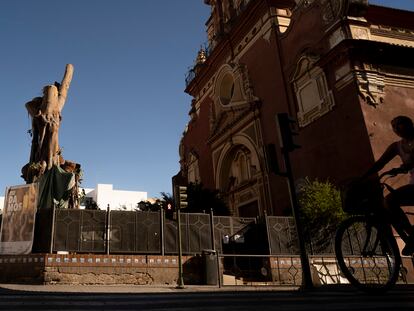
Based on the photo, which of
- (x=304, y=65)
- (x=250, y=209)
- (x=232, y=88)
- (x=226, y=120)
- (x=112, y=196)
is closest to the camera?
(x=304, y=65)

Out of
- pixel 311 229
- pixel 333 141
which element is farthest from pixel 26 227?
pixel 333 141

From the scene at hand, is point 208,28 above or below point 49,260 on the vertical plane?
above

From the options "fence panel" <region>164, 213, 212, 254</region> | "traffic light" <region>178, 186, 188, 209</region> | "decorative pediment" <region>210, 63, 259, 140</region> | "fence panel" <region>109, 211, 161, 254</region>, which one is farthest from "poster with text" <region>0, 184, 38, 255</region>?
"decorative pediment" <region>210, 63, 259, 140</region>

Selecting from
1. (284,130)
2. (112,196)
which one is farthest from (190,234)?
(112,196)

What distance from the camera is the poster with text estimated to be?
11.3 metres

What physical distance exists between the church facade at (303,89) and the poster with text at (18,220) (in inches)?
315

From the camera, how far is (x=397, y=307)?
282 cm

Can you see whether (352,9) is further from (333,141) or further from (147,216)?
(147,216)

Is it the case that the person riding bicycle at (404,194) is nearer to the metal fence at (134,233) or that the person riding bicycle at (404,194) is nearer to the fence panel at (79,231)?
the metal fence at (134,233)

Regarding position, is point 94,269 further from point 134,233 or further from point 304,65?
point 304,65

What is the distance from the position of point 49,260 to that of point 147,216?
323 cm

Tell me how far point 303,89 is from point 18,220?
13467 millimetres

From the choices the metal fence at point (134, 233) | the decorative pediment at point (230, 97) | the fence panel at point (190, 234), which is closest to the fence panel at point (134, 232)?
the metal fence at point (134, 233)

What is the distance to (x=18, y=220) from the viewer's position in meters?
11.7
